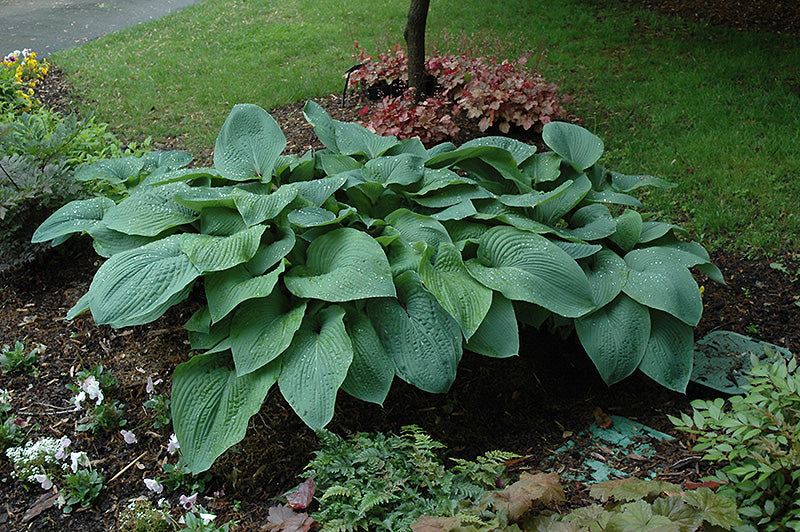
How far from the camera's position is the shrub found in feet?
5.34

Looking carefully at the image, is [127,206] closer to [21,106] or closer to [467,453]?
[467,453]

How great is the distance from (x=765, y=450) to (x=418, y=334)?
1138 mm

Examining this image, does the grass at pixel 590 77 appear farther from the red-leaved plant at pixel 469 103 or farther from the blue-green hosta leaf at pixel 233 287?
the blue-green hosta leaf at pixel 233 287

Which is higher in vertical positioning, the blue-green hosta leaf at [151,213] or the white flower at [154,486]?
the blue-green hosta leaf at [151,213]

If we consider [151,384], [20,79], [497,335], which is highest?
[20,79]

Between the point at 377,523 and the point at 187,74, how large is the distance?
5.83 meters

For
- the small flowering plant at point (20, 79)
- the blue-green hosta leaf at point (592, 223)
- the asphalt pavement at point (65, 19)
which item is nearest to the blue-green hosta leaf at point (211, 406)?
the blue-green hosta leaf at point (592, 223)

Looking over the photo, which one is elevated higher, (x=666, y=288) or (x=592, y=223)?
(x=592, y=223)

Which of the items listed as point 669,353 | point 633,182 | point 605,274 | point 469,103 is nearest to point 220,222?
point 605,274

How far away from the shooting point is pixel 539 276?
2.50 m

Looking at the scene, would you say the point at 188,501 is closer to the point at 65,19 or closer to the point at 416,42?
the point at 416,42

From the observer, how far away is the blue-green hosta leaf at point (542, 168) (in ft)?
10.1

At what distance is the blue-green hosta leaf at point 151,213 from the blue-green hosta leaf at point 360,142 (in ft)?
2.72

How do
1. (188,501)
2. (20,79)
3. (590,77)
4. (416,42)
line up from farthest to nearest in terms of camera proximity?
(20,79), (590,77), (416,42), (188,501)
